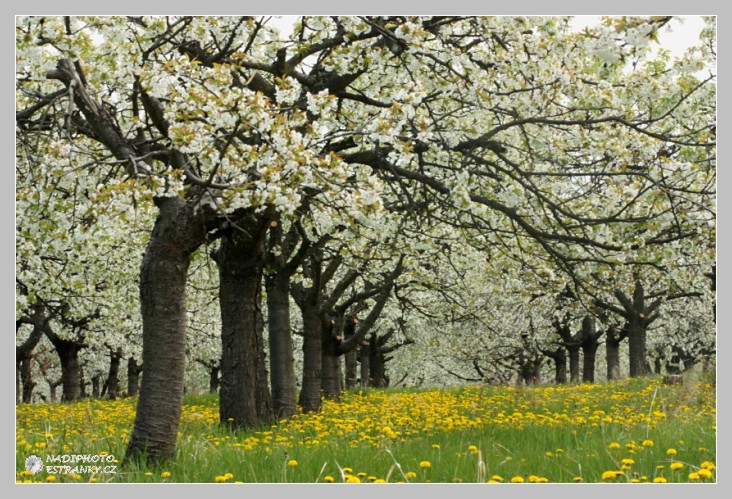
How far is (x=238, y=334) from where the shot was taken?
1039 centimetres

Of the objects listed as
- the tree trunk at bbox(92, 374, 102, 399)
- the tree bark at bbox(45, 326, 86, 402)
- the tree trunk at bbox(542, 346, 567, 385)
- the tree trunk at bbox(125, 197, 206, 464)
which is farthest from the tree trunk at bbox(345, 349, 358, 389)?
the tree trunk at bbox(92, 374, 102, 399)

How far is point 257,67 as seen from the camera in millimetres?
8617

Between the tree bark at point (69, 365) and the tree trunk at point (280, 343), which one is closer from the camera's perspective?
the tree trunk at point (280, 343)

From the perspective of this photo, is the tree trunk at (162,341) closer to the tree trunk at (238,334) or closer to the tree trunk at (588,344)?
the tree trunk at (238,334)

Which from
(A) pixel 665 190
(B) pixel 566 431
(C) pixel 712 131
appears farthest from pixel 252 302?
(C) pixel 712 131

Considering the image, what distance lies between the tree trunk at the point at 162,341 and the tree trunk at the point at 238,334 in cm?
321

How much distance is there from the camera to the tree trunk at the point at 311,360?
48.6 ft

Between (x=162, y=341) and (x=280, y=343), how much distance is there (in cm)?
634

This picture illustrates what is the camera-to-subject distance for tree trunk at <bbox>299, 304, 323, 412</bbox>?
14.8m

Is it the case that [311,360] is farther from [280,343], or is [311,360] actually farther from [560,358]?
[560,358]

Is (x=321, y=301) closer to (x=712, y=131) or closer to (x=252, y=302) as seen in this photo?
(x=252, y=302)

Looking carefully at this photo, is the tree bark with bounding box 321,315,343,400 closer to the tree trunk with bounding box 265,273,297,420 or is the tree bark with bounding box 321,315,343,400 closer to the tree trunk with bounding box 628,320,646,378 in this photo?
the tree trunk with bounding box 265,273,297,420

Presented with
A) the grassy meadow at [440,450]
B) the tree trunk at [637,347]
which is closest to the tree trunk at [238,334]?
the grassy meadow at [440,450]

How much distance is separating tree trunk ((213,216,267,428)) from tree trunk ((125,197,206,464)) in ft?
10.5
